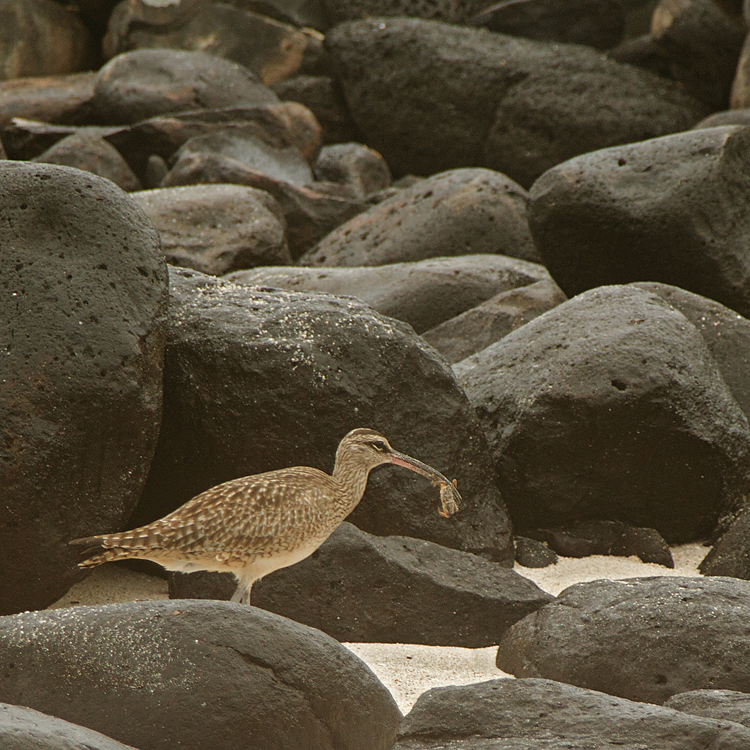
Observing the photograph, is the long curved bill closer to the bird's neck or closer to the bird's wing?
the bird's neck

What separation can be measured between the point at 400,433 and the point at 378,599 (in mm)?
1204

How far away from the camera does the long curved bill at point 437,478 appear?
5473mm

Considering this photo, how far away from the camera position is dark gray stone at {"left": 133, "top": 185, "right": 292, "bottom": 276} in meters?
10.8

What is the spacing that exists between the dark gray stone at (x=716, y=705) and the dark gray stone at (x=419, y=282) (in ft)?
19.0

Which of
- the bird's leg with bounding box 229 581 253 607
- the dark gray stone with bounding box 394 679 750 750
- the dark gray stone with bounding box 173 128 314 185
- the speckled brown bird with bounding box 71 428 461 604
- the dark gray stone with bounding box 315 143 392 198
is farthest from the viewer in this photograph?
the dark gray stone with bounding box 315 143 392 198

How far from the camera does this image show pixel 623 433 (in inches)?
274

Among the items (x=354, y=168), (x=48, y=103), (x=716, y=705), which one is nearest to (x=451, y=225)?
(x=354, y=168)

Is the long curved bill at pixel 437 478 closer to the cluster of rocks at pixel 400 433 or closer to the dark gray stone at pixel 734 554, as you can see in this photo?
the cluster of rocks at pixel 400 433

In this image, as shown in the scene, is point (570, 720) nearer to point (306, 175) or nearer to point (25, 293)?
point (25, 293)

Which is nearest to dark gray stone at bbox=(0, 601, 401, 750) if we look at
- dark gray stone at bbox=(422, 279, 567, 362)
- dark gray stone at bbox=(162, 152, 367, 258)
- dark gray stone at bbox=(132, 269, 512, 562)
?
dark gray stone at bbox=(132, 269, 512, 562)

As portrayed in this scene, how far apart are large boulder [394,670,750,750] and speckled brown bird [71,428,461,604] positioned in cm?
123

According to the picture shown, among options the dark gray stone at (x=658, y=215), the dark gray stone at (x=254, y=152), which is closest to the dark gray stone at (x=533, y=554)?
the dark gray stone at (x=658, y=215)

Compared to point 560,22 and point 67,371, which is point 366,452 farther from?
point 560,22

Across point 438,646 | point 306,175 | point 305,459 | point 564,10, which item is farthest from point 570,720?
point 564,10
